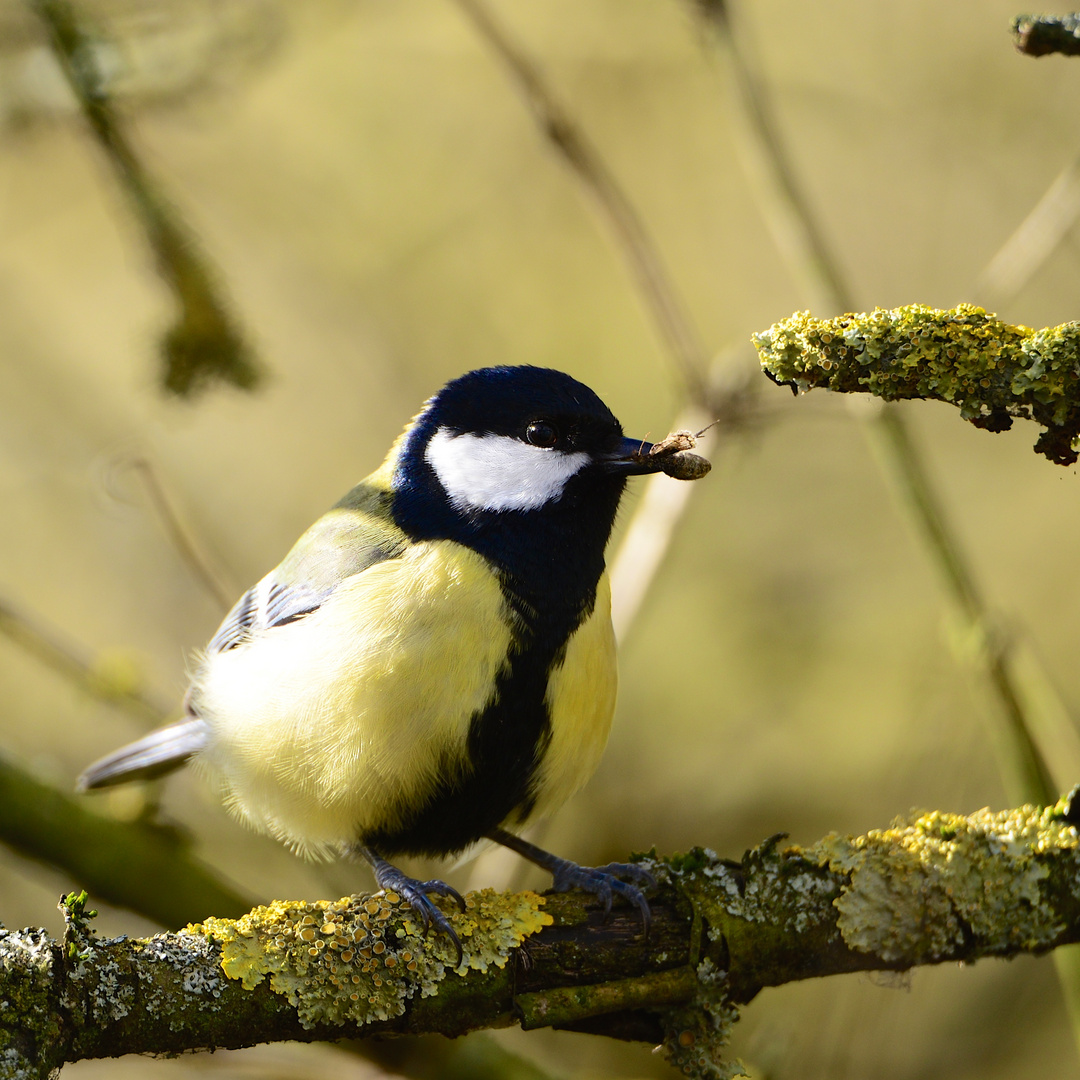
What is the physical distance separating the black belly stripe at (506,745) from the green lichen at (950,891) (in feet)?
1.87

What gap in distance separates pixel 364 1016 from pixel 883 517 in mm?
3538

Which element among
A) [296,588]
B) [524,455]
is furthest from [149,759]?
[524,455]

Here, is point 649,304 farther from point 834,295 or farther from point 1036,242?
point 1036,242

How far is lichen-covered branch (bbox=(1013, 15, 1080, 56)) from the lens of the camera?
4.19 feet

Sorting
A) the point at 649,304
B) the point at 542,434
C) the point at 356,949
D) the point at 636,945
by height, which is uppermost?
the point at 649,304

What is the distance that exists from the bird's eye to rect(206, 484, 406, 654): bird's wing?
13.3 inches

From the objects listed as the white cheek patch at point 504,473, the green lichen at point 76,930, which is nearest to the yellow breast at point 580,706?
the white cheek patch at point 504,473

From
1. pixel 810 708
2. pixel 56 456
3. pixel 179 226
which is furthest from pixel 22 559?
pixel 810 708

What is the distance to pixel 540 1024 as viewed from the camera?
1.68m

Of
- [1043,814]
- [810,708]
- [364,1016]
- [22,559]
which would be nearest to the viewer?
[364,1016]

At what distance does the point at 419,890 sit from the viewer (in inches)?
72.7

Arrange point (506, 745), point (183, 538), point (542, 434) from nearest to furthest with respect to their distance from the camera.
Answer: point (506, 745) → point (542, 434) → point (183, 538)

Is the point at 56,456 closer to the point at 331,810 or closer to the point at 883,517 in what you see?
the point at 331,810

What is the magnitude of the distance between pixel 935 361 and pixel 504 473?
1.12 m
